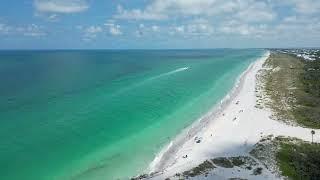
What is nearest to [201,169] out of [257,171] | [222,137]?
[257,171]

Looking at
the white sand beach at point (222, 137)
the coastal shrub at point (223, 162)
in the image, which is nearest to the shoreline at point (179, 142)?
the white sand beach at point (222, 137)

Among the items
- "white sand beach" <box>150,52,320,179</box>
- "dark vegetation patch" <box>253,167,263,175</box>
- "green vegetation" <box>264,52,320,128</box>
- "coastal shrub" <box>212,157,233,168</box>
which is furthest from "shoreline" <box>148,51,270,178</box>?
"green vegetation" <box>264,52,320,128</box>

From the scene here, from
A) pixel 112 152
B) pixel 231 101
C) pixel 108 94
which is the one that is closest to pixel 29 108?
pixel 108 94

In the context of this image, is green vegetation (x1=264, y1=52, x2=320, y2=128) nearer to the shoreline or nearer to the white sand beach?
the white sand beach

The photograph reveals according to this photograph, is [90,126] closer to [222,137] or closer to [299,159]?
[222,137]

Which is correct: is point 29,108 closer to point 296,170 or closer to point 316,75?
point 296,170

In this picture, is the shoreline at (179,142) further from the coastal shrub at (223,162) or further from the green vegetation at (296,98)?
the green vegetation at (296,98)
